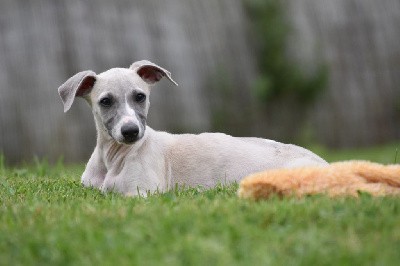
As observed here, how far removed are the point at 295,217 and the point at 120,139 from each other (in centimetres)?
200

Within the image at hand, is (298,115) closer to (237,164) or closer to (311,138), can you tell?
(311,138)

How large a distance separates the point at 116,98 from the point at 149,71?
2.25ft

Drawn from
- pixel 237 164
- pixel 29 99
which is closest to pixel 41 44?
pixel 29 99

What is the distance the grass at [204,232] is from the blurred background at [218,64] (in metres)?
7.32

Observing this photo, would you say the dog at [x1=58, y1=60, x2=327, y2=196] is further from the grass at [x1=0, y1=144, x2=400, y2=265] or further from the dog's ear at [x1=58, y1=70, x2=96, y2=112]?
the grass at [x1=0, y1=144, x2=400, y2=265]

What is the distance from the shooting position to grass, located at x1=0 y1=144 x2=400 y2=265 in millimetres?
3406

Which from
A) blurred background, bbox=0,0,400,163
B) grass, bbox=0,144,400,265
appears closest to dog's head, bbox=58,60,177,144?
grass, bbox=0,144,400,265

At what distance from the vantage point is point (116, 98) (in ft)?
19.3

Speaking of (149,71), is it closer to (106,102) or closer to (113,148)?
(106,102)

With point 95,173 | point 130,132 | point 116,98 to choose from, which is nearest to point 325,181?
point 130,132

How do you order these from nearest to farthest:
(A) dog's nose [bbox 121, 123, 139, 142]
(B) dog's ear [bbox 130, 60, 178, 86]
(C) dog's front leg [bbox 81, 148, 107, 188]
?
(A) dog's nose [bbox 121, 123, 139, 142], (C) dog's front leg [bbox 81, 148, 107, 188], (B) dog's ear [bbox 130, 60, 178, 86]

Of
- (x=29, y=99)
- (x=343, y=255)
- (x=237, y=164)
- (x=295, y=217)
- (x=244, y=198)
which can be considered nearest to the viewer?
(x=343, y=255)

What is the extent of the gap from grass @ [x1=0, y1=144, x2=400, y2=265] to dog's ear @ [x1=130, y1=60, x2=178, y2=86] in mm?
1706

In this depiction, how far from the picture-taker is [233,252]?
11.4ft
